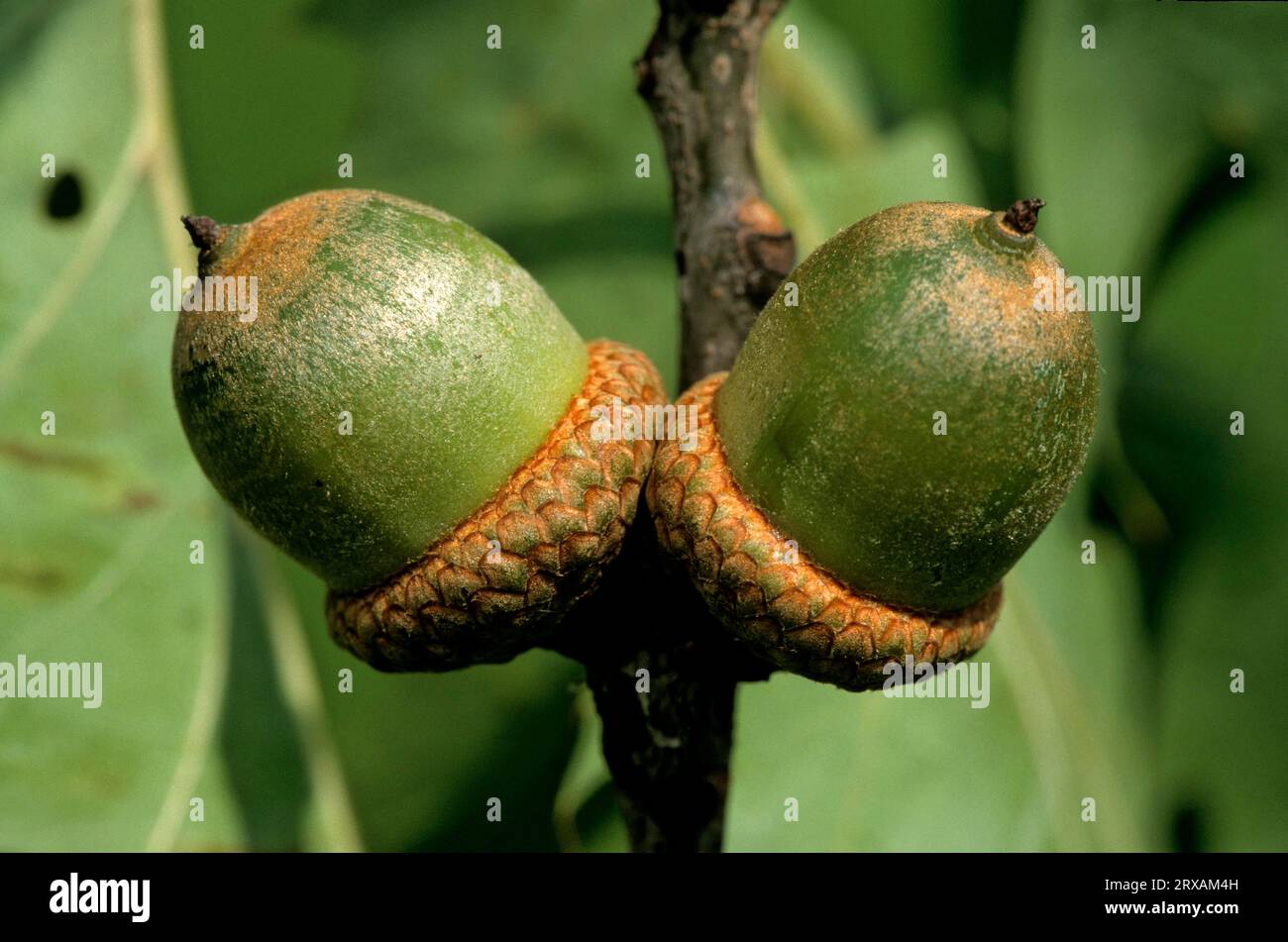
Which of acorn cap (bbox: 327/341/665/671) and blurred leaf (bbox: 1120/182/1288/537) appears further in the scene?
blurred leaf (bbox: 1120/182/1288/537)

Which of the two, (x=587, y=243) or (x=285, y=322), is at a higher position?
(x=587, y=243)

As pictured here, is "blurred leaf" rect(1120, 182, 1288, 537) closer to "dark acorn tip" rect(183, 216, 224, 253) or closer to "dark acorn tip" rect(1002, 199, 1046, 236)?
"dark acorn tip" rect(1002, 199, 1046, 236)

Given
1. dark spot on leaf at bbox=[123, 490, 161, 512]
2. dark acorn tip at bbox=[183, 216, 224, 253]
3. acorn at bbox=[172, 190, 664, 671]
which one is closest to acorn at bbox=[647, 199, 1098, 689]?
acorn at bbox=[172, 190, 664, 671]

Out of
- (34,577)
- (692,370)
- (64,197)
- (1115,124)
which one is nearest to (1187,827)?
(1115,124)

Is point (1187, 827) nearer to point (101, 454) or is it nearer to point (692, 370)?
point (692, 370)

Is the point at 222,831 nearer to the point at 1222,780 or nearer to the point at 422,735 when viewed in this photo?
the point at 422,735

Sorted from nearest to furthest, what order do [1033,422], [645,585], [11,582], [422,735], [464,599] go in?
[1033,422], [464,599], [645,585], [11,582], [422,735]

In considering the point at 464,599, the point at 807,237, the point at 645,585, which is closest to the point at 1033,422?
the point at 645,585
